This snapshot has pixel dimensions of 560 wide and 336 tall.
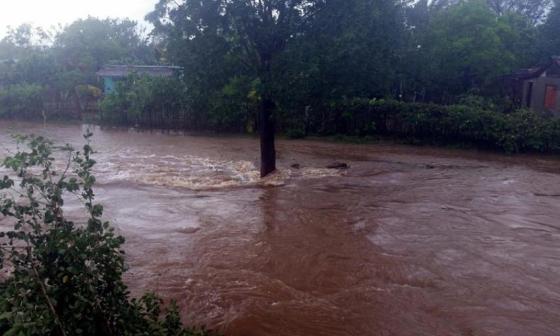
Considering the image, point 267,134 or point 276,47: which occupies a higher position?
point 276,47

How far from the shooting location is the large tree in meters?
10.4

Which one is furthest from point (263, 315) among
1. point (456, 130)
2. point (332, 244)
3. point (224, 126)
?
point (224, 126)

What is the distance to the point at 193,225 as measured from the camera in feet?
28.8

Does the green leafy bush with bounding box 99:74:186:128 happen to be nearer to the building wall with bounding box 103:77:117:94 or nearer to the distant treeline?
the distant treeline

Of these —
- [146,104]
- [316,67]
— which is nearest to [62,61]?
[146,104]

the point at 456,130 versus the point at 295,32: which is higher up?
the point at 295,32

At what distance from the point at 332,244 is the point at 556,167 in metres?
9.45

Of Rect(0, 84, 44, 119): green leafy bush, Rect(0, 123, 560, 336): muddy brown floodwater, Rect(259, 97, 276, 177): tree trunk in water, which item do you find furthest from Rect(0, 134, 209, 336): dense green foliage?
Rect(0, 84, 44, 119): green leafy bush

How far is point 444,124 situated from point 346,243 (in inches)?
416

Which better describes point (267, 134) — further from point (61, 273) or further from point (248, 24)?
point (61, 273)

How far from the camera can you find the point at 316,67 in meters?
10.0

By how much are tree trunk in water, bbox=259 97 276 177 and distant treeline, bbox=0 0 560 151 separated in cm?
28

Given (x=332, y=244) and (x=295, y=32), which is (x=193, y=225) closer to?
(x=332, y=244)

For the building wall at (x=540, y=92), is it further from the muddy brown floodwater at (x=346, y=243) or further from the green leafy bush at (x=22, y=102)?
the green leafy bush at (x=22, y=102)
